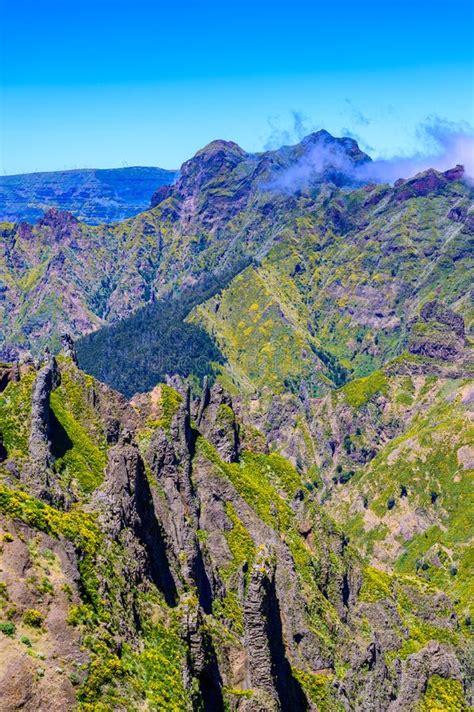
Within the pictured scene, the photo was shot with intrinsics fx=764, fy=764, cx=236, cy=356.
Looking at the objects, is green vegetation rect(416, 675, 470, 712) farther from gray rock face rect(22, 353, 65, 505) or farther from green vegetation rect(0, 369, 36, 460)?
green vegetation rect(0, 369, 36, 460)

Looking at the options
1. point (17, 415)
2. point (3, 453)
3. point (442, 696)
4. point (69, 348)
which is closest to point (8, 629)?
point (3, 453)

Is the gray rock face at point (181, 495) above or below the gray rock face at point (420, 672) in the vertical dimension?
above

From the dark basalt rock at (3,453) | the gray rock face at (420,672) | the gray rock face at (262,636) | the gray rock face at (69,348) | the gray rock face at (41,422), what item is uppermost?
the gray rock face at (69,348)

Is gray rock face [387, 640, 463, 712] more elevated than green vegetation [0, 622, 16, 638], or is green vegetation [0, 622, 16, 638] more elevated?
green vegetation [0, 622, 16, 638]

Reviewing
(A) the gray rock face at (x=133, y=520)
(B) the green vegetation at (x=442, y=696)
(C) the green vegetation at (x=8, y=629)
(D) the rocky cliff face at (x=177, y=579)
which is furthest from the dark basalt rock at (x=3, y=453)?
(B) the green vegetation at (x=442, y=696)

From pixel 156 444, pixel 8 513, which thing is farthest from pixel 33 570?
pixel 156 444

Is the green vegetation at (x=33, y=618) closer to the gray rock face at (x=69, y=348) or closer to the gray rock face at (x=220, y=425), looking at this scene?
the gray rock face at (x=220, y=425)

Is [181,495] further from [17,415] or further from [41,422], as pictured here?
[17,415]

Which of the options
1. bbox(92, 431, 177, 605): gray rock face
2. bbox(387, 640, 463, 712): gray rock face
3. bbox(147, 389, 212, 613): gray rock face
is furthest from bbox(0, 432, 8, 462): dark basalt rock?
bbox(387, 640, 463, 712): gray rock face

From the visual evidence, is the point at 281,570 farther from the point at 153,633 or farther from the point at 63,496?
the point at 153,633
